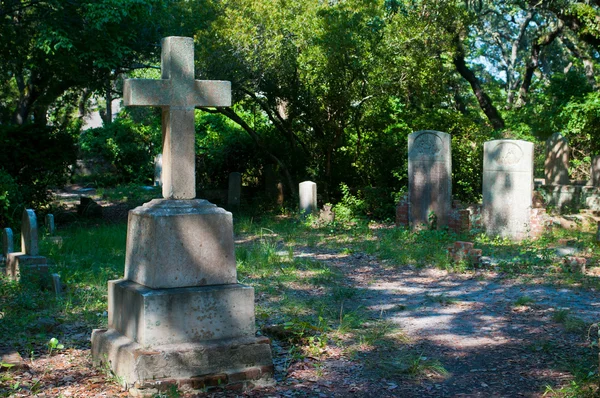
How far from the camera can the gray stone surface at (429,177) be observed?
538 inches

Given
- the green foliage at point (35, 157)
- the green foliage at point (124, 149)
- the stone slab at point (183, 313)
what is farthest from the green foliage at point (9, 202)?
the green foliage at point (124, 149)

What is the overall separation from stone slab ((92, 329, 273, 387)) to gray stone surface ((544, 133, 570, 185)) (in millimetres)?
14629

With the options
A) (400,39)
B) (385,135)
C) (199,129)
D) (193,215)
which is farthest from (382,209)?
(193,215)

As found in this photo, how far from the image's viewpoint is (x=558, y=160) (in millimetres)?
17906

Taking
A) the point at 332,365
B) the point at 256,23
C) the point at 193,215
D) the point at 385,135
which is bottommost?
the point at 332,365

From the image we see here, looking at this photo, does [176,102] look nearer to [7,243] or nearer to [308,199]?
[7,243]

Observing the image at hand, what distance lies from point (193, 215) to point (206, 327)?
81 centimetres

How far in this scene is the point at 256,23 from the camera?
1570 cm

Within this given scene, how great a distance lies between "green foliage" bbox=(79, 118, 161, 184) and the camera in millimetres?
27422

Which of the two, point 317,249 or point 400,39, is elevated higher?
point 400,39

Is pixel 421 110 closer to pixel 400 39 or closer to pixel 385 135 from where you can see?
pixel 385 135

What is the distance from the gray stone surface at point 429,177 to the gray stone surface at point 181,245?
9059 millimetres

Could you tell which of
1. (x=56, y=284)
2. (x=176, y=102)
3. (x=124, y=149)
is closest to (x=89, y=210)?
(x=56, y=284)

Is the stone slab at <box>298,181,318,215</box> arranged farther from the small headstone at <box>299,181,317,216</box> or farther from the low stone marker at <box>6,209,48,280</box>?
the low stone marker at <box>6,209,48,280</box>
